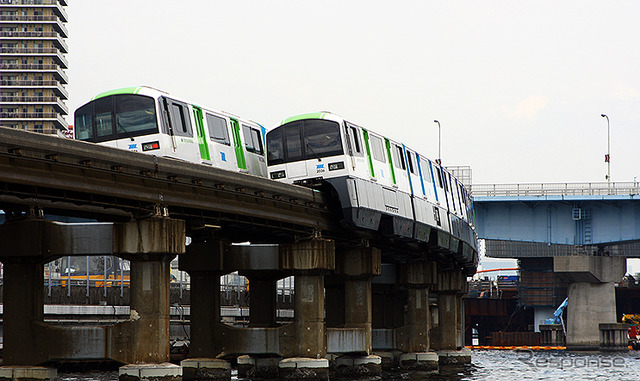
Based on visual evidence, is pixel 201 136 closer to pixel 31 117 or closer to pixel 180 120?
pixel 180 120

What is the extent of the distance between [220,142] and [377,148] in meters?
8.80

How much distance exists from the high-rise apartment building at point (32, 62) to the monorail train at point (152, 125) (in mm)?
115754

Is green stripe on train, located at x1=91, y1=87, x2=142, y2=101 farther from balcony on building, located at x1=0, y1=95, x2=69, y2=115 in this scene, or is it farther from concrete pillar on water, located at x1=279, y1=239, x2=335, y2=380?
balcony on building, located at x1=0, y1=95, x2=69, y2=115

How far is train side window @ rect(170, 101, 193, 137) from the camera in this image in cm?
3894

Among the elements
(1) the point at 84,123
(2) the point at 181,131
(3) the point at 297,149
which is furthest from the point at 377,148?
(1) the point at 84,123

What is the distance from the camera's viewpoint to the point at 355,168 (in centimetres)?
4456

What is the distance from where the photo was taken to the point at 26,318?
33.3 m

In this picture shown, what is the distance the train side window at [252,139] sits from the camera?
4559cm

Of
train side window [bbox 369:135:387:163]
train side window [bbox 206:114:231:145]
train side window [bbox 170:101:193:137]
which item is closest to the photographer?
train side window [bbox 170:101:193:137]

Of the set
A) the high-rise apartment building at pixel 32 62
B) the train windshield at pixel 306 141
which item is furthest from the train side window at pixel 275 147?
the high-rise apartment building at pixel 32 62

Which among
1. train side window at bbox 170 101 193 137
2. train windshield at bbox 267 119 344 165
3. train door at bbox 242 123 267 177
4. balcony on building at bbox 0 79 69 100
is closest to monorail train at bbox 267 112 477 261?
train windshield at bbox 267 119 344 165

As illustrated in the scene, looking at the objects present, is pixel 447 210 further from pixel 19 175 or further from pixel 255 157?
pixel 19 175

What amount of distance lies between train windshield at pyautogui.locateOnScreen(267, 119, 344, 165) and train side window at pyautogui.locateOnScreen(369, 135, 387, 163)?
3443 mm

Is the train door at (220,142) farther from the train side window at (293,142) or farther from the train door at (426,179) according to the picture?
the train door at (426,179)
